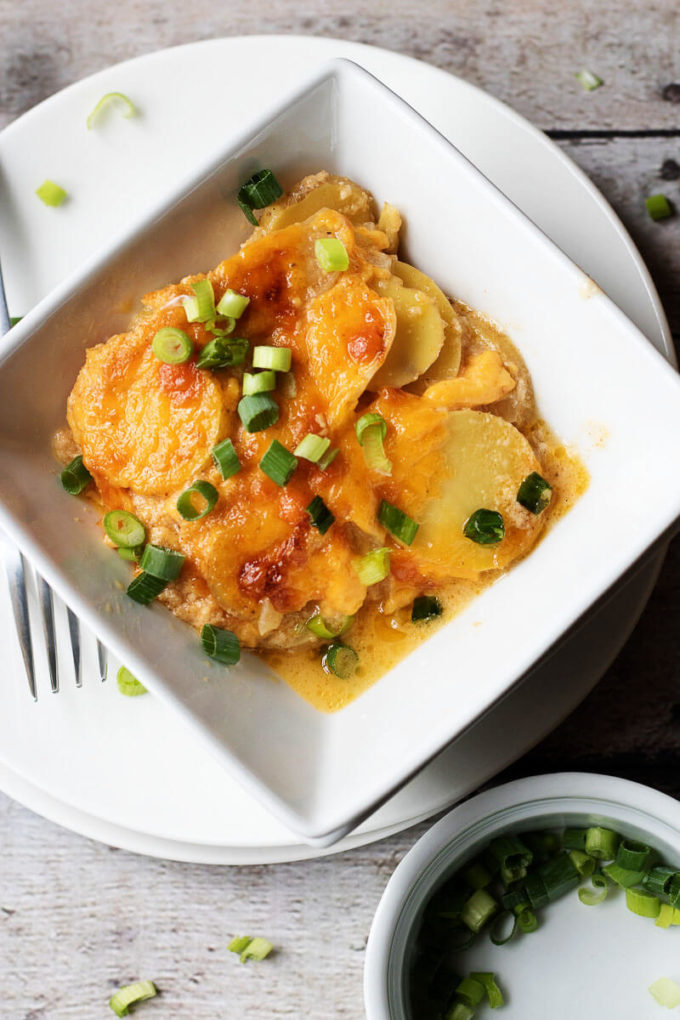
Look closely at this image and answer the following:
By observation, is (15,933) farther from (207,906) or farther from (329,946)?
(329,946)

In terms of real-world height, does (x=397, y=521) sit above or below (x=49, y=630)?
above

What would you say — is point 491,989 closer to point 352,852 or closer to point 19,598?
point 352,852

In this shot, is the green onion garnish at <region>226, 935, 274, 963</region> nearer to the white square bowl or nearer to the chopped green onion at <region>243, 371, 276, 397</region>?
the white square bowl

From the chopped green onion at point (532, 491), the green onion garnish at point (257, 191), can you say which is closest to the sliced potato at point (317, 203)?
the green onion garnish at point (257, 191)

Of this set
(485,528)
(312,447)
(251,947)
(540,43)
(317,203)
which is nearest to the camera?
(312,447)

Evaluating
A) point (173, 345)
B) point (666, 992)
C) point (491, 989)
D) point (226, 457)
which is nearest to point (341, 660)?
point (226, 457)

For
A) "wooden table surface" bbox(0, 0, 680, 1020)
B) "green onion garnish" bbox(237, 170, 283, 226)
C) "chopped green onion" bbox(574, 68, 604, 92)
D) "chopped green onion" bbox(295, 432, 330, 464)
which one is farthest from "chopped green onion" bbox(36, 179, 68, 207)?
"chopped green onion" bbox(574, 68, 604, 92)
